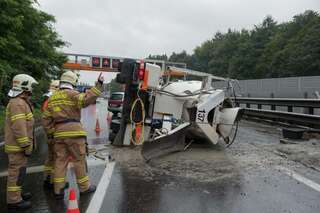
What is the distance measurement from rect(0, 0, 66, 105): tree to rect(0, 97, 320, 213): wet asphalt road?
7.90m

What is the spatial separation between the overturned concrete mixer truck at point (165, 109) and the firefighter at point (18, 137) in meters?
3.53

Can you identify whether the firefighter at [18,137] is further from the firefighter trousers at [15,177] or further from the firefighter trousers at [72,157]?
the firefighter trousers at [72,157]

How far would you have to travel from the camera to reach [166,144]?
7500mm

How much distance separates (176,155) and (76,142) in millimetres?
2872

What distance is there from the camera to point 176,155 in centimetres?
760

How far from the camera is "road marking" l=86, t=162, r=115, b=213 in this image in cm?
461

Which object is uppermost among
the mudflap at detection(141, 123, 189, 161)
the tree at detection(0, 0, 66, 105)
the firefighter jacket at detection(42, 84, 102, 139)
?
the tree at detection(0, 0, 66, 105)

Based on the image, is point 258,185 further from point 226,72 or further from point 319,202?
point 226,72

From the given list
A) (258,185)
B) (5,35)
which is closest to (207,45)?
(5,35)

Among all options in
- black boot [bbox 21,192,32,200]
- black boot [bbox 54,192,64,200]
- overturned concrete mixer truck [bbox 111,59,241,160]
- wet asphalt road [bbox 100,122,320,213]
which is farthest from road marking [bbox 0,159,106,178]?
black boot [bbox 54,192,64,200]

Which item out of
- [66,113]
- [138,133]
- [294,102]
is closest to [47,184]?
[66,113]

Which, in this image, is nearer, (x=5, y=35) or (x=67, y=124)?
(x=67, y=124)

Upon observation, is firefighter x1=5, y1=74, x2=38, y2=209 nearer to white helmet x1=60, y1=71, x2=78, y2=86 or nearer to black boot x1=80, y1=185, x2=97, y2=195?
white helmet x1=60, y1=71, x2=78, y2=86

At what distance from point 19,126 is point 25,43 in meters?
15.6
